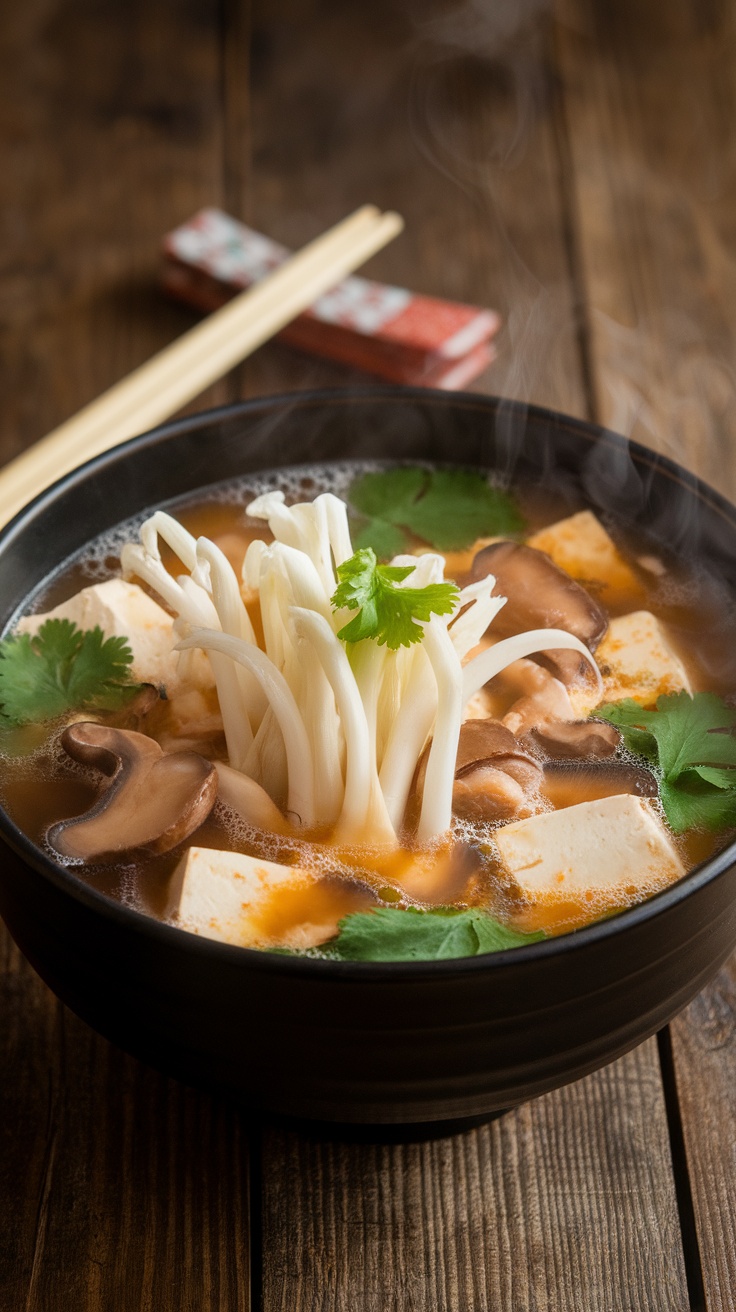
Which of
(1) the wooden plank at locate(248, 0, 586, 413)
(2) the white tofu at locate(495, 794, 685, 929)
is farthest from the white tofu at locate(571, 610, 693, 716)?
(1) the wooden plank at locate(248, 0, 586, 413)

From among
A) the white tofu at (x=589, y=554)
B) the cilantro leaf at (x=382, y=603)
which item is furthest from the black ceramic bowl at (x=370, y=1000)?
the white tofu at (x=589, y=554)

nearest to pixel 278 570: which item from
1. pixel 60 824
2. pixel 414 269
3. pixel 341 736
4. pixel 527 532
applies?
pixel 341 736

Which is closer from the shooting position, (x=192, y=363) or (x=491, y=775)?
(x=491, y=775)

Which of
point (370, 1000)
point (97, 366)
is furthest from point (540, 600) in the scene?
point (97, 366)

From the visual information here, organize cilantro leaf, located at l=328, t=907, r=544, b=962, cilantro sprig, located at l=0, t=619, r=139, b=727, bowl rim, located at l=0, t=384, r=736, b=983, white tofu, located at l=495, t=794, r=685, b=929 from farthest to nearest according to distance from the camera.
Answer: cilantro sprig, located at l=0, t=619, r=139, b=727
white tofu, located at l=495, t=794, r=685, b=929
cilantro leaf, located at l=328, t=907, r=544, b=962
bowl rim, located at l=0, t=384, r=736, b=983

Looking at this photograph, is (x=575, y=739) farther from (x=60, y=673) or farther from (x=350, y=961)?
(x=60, y=673)

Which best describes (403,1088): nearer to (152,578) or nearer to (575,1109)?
(575,1109)

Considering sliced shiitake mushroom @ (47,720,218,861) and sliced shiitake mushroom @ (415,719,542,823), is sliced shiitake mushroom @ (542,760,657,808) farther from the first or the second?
sliced shiitake mushroom @ (47,720,218,861)
